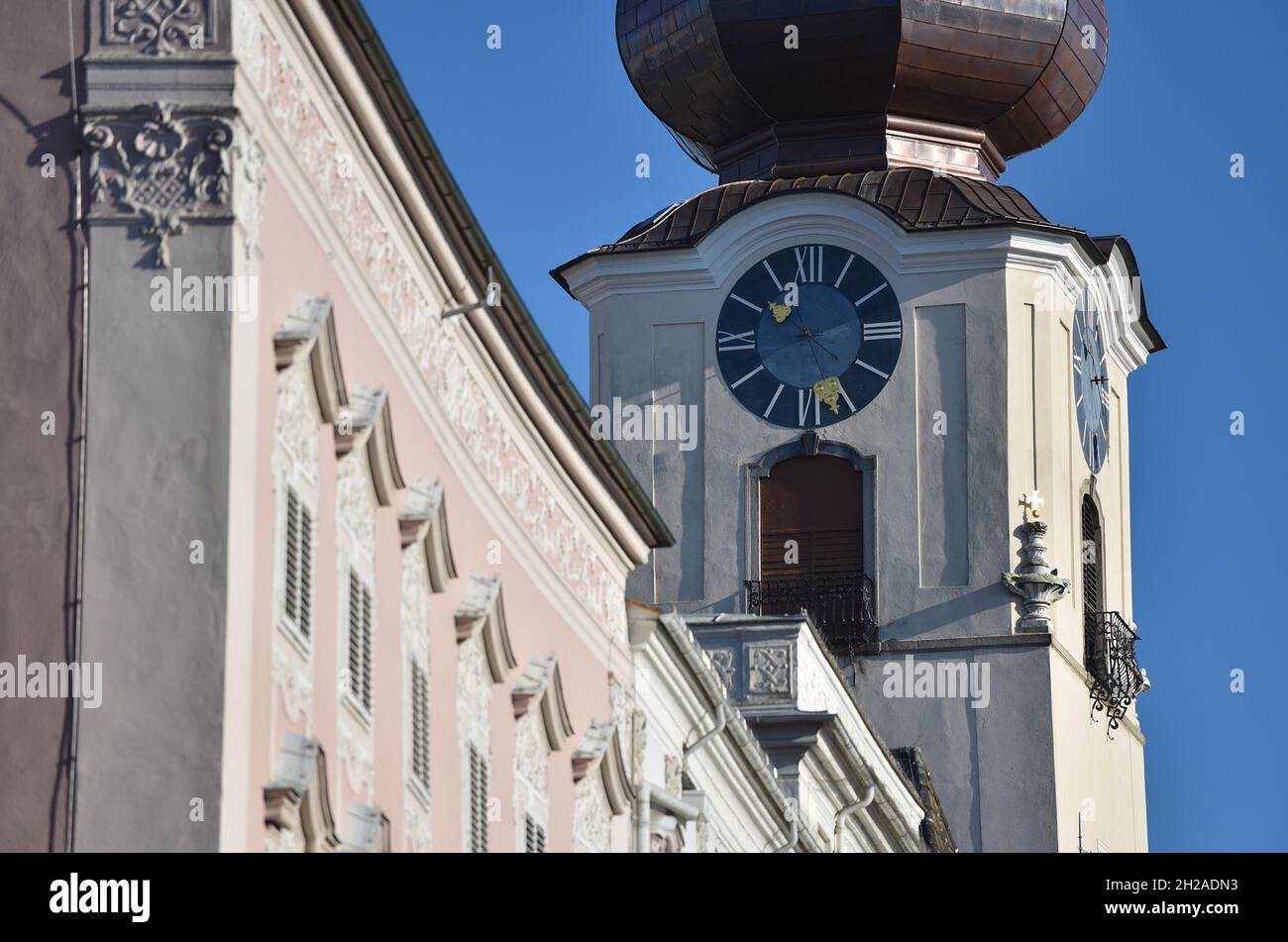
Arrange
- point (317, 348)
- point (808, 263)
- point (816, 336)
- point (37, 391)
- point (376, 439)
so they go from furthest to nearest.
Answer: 1. point (816, 336)
2. point (808, 263)
3. point (376, 439)
4. point (317, 348)
5. point (37, 391)

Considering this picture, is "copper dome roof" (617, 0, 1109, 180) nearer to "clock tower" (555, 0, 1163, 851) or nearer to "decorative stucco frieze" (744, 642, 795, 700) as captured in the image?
"clock tower" (555, 0, 1163, 851)

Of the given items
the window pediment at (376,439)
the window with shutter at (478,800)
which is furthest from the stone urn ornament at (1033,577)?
the window pediment at (376,439)

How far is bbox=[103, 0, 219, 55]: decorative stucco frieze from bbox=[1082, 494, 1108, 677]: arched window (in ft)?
89.1

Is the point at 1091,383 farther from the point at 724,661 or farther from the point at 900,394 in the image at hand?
the point at 724,661

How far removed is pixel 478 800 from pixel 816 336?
73.9 ft

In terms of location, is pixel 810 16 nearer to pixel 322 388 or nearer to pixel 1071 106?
pixel 1071 106

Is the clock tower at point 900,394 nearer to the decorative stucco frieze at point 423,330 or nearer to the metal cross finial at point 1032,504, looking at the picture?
the metal cross finial at point 1032,504

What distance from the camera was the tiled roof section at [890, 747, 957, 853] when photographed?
1411 inches

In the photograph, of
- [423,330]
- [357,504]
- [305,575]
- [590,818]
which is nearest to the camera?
[305,575]

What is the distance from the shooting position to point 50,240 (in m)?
14.1

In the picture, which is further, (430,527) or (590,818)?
(590,818)

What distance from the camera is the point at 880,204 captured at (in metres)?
40.1

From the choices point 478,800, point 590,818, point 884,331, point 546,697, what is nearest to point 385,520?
point 478,800
